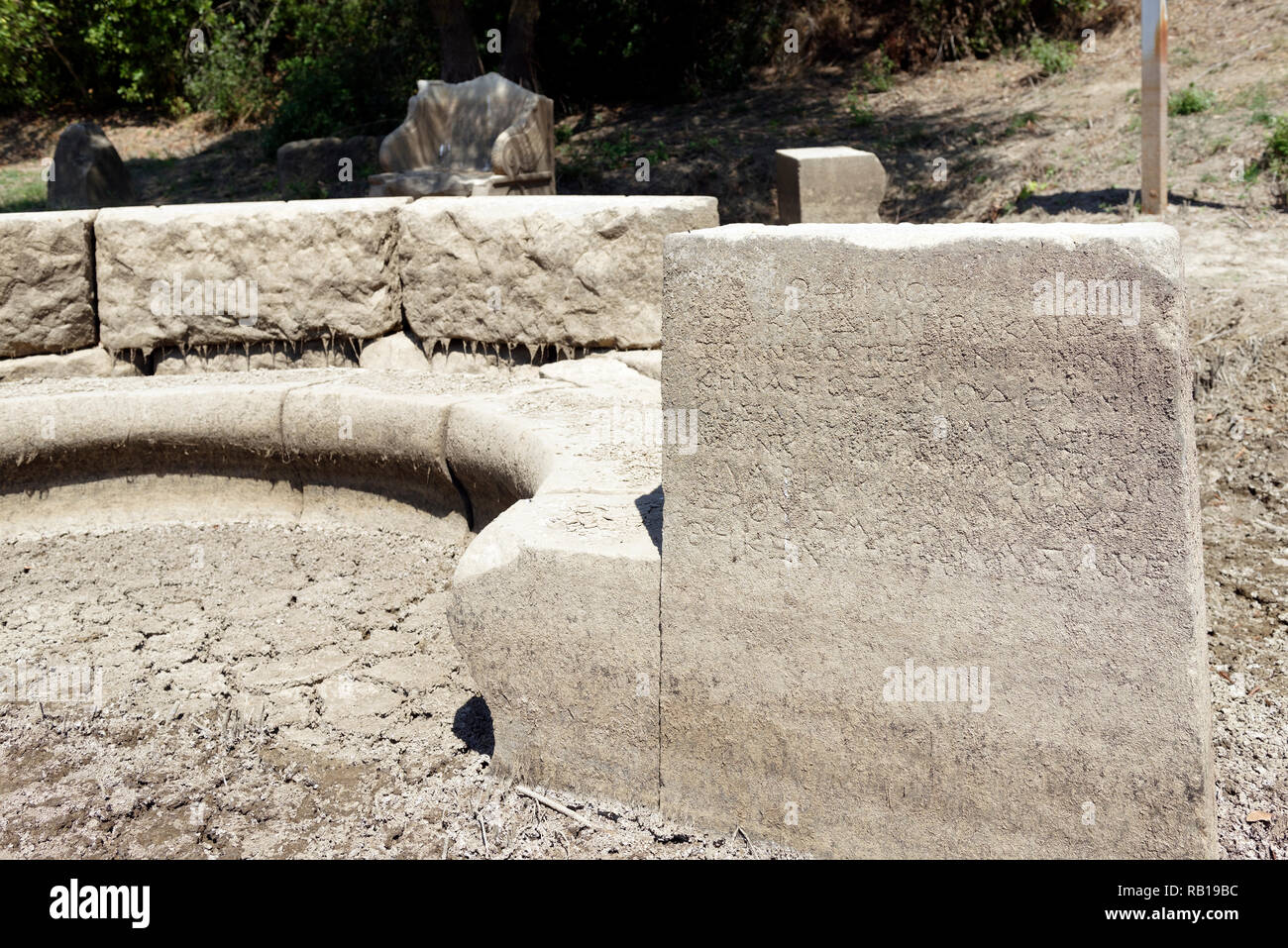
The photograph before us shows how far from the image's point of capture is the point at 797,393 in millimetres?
2088

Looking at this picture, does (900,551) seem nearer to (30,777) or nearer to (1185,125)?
(30,777)

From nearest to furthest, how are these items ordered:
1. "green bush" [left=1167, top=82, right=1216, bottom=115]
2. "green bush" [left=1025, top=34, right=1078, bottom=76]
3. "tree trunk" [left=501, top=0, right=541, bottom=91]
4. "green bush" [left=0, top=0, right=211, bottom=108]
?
"green bush" [left=1167, top=82, right=1216, bottom=115] < "green bush" [left=1025, top=34, right=1078, bottom=76] < "tree trunk" [left=501, top=0, right=541, bottom=91] < "green bush" [left=0, top=0, right=211, bottom=108]

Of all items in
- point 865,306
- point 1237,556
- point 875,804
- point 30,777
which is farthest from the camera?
point 1237,556

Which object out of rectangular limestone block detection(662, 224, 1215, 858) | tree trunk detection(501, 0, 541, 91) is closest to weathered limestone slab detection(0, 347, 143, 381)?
rectangular limestone block detection(662, 224, 1215, 858)

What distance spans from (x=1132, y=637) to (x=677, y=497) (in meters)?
0.86

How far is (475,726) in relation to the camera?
2.86 metres

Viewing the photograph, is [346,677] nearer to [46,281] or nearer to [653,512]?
[653,512]

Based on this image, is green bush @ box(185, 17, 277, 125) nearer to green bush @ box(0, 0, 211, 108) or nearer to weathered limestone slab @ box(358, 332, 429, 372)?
green bush @ box(0, 0, 211, 108)

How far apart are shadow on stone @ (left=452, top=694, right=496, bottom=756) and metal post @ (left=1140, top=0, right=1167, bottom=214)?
205 inches

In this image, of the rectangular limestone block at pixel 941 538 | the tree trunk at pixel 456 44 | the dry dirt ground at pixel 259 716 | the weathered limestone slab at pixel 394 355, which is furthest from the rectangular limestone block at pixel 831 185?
the rectangular limestone block at pixel 941 538

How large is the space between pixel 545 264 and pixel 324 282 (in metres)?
0.91

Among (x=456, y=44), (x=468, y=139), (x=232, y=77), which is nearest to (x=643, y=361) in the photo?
(x=468, y=139)

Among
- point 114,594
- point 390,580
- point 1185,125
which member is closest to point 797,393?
point 390,580

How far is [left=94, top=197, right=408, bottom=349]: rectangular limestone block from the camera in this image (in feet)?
14.2
